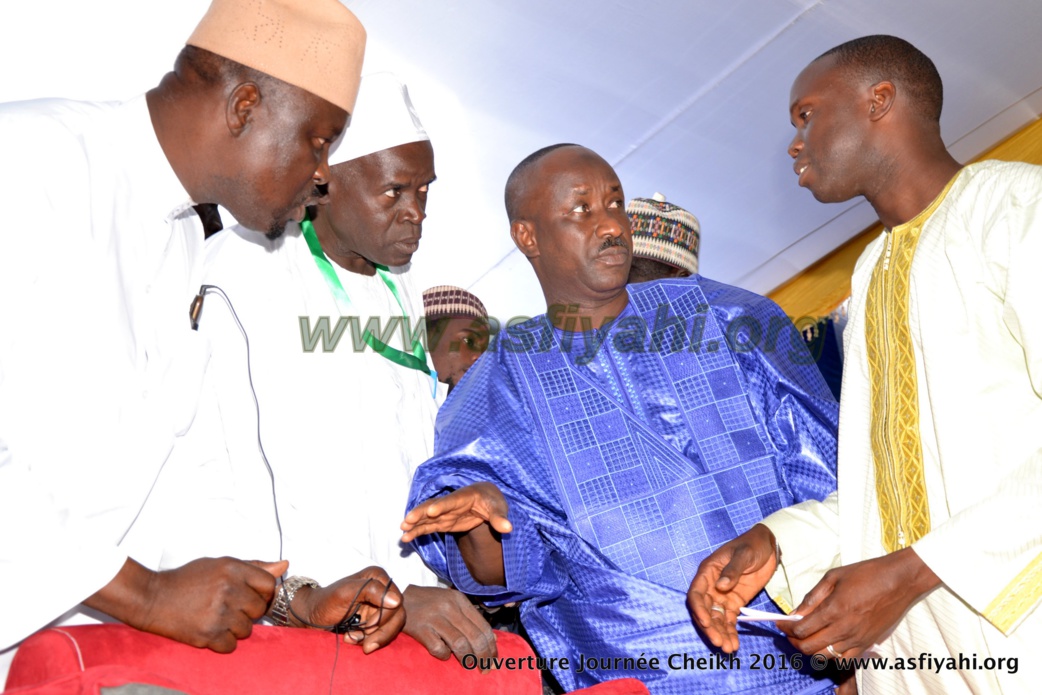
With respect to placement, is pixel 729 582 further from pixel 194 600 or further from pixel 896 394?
pixel 194 600

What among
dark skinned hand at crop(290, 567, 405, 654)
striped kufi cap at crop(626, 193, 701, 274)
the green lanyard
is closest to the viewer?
dark skinned hand at crop(290, 567, 405, 654)

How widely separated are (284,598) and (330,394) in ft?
2.05

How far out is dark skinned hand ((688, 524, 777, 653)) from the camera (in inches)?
92.0

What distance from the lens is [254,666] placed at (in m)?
2.06

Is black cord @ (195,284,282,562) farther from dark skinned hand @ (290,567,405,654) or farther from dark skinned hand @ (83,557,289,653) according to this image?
dark skinned hand @ (83,557,289,653)

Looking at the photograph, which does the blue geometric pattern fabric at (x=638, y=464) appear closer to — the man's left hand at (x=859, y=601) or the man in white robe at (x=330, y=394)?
the man in white robe at (x=330, y=394)

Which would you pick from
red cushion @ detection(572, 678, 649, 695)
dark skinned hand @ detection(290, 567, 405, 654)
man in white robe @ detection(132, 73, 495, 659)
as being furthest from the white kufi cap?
red cushion @ detection(572, 678, 649, 695)

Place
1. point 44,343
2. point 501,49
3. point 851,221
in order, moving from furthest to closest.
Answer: point 851,221, point 501,49, point 44,343

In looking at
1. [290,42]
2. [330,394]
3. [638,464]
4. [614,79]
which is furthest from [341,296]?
[614,79]

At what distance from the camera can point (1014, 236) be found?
2.14 metres

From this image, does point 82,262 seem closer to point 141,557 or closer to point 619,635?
point 141,557

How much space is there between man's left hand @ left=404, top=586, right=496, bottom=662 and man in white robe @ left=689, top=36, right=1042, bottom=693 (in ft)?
1.66

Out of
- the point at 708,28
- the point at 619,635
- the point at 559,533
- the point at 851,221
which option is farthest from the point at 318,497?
the point at 851,221

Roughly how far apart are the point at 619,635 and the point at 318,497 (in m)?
0.85
